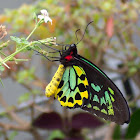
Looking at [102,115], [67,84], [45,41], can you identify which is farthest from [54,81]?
[45,41]

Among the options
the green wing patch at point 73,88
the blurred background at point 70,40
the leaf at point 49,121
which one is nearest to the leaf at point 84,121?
the blurred background at point 70,40

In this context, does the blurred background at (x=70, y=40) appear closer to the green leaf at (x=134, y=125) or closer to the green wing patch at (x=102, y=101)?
the green leaf at (x=134, y=125)

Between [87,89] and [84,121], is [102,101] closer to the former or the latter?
[87,89]

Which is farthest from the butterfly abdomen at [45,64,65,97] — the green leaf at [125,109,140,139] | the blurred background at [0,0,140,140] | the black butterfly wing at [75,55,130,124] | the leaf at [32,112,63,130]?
the leaf at [32,112,63,130]

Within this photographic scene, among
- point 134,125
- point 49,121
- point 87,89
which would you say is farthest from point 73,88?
point 49,121

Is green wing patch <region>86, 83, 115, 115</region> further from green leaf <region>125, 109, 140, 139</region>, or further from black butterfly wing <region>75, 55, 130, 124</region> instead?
green leaf <region>125, 109, 140, 139</region>

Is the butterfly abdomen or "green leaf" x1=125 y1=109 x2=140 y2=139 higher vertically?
"green leaf" x1=125 y1=109 x2=140 y2=139

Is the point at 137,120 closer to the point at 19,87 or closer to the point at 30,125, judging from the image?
the point at 30,125
